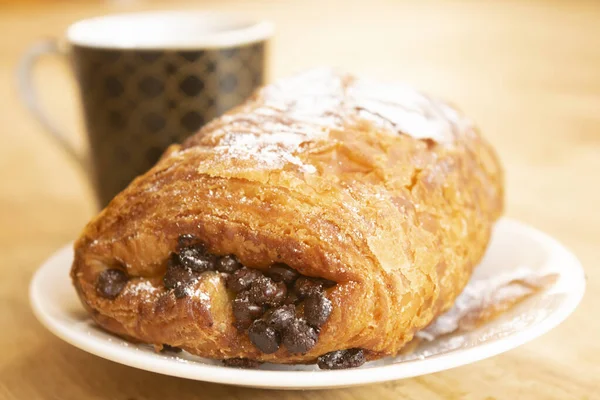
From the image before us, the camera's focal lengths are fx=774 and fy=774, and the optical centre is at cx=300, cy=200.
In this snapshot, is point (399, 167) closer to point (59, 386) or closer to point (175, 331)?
point (175, 331)

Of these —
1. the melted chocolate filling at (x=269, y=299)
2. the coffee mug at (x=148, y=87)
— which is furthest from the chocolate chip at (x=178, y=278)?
the coffee mug at (x=148, y=87)

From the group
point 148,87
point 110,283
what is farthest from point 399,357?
point 148,87

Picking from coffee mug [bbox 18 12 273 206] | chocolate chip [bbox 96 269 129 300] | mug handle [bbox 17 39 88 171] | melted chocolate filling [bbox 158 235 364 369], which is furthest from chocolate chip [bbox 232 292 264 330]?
mug handle [bbox 17 39 88 171]

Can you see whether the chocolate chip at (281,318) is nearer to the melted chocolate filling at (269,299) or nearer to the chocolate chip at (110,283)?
the melted chocolate filling at (269,299)

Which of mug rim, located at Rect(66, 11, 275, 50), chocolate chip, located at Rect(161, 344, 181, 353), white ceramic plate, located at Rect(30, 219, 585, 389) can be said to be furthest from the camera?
mug rim, located at Rect(66, 11, 275, 50)

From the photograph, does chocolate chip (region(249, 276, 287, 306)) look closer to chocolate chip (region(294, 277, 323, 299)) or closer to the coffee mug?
chocolate chip (region(294, 277, 323, 299))

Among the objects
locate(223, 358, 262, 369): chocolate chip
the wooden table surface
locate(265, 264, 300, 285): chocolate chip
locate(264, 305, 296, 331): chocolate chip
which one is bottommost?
the wooden table surface

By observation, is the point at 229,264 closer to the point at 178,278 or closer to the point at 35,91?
the point at 178,278
